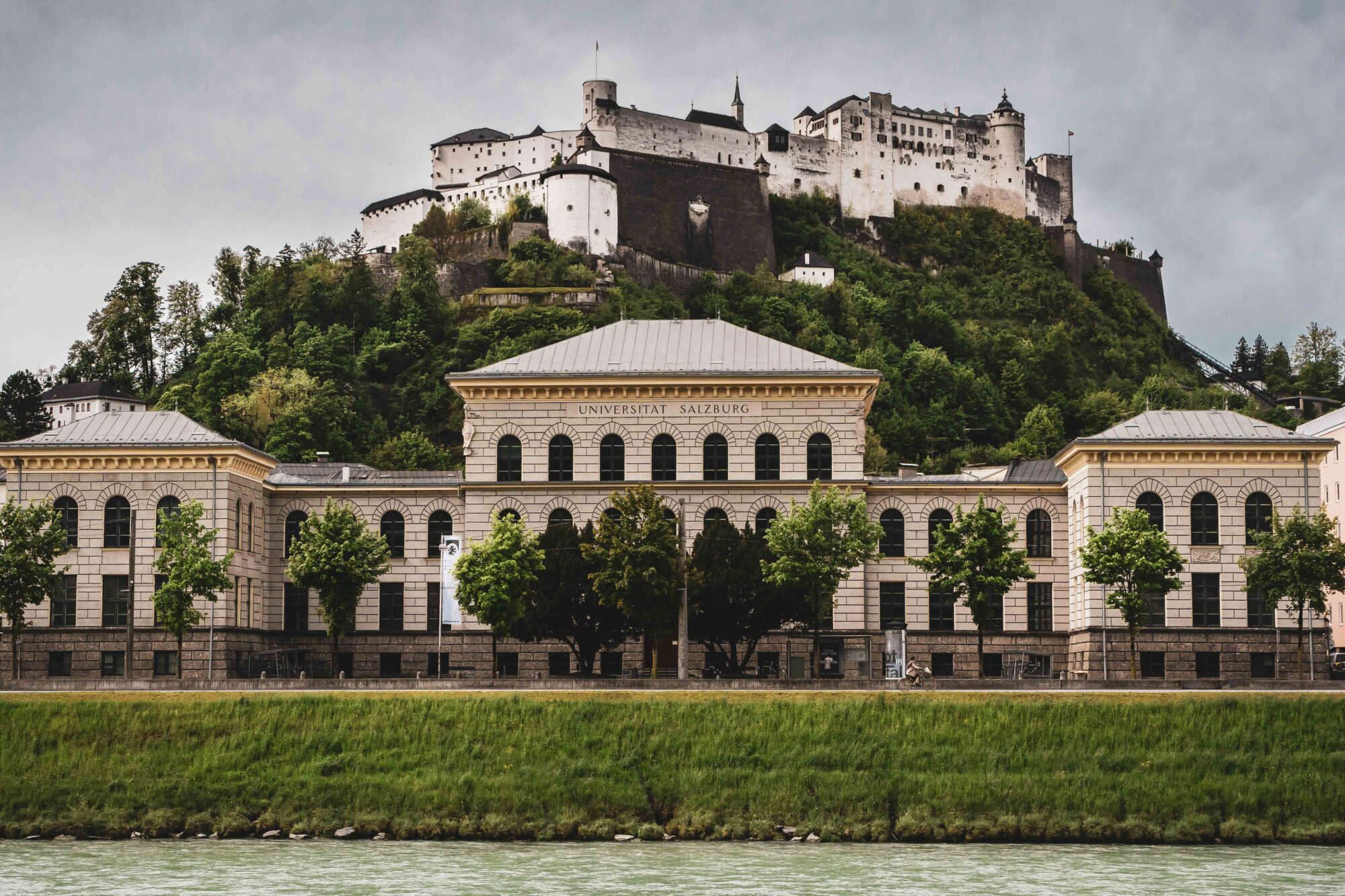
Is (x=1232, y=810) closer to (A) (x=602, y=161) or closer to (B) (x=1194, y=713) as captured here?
(B) (x=1194, y=713)

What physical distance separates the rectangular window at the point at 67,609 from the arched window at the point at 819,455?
95.7 ft

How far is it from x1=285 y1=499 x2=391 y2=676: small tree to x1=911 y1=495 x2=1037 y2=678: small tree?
66.8 ft

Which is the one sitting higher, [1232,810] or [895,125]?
[895,125]

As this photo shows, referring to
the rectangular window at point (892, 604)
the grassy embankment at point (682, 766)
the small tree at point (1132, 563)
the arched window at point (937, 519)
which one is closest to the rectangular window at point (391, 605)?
the rectangular window at point (892, 604)

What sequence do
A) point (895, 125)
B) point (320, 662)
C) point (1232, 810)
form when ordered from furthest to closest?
point (895, 125), point (320, 662), point (1232, 810)

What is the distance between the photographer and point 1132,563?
63.6m

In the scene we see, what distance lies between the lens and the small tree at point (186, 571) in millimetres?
64938

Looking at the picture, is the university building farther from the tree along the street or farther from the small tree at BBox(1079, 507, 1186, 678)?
the small tree at BBox(1079, 507, 1186, 678)

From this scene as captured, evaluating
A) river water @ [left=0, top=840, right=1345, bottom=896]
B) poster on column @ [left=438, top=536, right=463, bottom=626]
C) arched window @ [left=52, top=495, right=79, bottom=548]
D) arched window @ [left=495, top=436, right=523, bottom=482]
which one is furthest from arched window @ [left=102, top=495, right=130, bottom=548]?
river water @ [left=0, top=840, right=1345, bottom=896]

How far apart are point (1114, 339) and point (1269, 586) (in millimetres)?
120923

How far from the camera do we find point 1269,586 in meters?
64.3

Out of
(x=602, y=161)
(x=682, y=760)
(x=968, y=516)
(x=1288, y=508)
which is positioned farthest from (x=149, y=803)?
(x=602, y=161)

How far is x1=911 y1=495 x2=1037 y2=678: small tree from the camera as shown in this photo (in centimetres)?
6481

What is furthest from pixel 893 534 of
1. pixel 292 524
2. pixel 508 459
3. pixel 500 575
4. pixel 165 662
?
pixel 165 662
